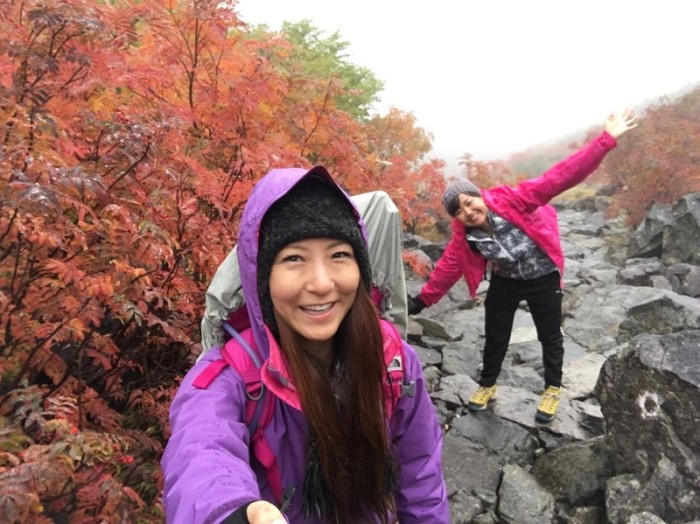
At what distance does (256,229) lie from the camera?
1517 millimetres

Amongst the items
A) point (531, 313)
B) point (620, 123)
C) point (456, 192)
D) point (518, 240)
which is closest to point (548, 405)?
point (531, 313)

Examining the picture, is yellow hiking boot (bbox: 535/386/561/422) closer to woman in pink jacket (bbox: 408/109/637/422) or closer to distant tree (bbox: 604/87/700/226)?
woman in pink jacket (bbox: 408/109/637/422)

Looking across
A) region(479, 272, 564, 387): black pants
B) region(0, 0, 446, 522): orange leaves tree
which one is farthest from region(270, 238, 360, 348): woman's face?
region(479, 272, 564, 387): black pants

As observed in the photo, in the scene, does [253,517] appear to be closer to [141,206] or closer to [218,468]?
[218,468]

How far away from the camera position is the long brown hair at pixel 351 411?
61.4 inches

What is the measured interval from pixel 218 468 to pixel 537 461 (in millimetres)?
3778

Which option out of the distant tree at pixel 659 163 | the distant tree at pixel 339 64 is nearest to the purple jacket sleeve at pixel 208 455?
the distant tree at pixel 339 64

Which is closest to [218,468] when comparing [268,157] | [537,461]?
[268,157]

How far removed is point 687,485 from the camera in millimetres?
3252

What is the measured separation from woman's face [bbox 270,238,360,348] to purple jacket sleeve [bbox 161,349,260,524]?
0.28 m

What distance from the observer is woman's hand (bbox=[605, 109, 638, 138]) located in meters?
3.65

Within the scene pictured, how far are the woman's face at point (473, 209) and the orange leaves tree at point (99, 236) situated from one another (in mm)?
1649

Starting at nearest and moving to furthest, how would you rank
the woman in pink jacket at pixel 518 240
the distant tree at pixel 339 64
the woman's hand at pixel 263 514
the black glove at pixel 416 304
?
the woman's hand at pixel 263 514 → the woman in pink jacket at pixel 518 240 → the black glove at pixel 416 304 → the distant tree at pixel 339 64

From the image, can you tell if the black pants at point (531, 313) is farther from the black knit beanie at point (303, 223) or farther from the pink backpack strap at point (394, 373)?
the black knit beanie at point (303, 223)
